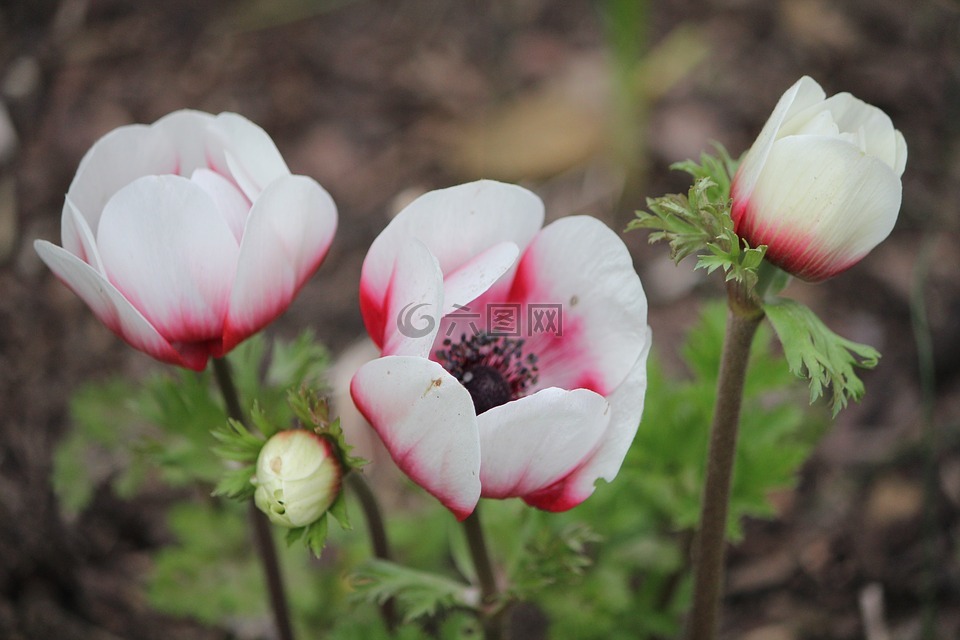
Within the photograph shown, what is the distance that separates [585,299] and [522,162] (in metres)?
1.79

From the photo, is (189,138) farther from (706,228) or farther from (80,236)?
(706,228)

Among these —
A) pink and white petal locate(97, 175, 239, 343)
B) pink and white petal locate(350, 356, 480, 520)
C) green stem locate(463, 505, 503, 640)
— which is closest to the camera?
pink and white petal locate(350, 356, 480, 520)

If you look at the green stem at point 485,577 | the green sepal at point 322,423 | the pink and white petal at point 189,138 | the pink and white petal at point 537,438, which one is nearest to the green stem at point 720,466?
the pink and white petal at point 537,438

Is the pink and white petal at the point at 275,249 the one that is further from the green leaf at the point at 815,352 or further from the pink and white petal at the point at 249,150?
the green leaf at the point at 815,352

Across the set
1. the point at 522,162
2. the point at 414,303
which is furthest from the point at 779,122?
the point at 522,162

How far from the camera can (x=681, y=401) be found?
67.4 inches

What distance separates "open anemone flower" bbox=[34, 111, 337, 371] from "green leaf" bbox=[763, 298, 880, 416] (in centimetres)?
58

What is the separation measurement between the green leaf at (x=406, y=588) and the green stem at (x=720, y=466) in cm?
35

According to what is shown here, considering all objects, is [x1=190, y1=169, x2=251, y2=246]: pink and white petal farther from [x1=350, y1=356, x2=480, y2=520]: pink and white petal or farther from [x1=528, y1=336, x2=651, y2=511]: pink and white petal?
[x1=528, y1=336, x2=651, y2=511]: pink and white petal

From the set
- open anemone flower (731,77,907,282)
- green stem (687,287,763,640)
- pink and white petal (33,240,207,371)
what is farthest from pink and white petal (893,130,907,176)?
pink and white petal (33,240,207,371)

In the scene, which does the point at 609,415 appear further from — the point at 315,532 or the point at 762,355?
the point at 762,355

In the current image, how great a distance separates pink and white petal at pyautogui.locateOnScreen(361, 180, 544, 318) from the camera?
3.86ft

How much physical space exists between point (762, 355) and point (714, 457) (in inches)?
16.3

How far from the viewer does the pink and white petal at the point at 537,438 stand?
3.42 ft
